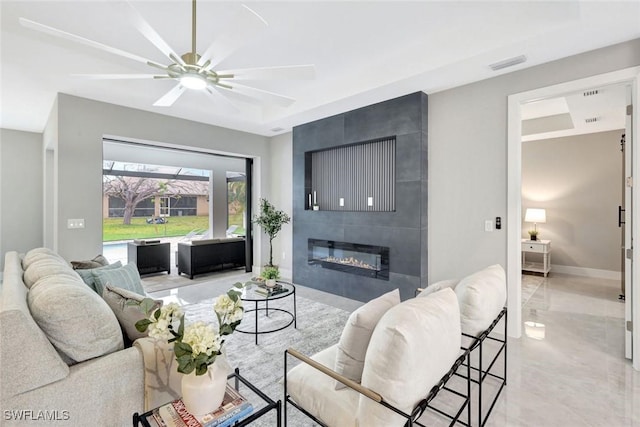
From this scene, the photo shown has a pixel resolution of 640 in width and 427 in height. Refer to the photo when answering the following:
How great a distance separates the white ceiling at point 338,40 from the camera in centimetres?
247

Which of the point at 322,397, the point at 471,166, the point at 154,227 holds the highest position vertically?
the point at 471,166

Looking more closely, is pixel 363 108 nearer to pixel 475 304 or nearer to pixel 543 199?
pixel 475 304

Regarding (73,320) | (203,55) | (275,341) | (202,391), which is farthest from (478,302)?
(203,55)

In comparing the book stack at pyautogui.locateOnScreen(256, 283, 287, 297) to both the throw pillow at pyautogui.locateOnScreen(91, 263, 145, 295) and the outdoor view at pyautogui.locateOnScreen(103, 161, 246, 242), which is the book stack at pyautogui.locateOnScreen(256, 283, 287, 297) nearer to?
the throw pillow at pyautogui.locateOnScreen(91, 263, 145, 295)

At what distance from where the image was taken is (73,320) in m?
1.36

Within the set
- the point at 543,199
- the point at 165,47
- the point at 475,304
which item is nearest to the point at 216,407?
the point at 475,304

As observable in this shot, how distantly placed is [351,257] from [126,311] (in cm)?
332

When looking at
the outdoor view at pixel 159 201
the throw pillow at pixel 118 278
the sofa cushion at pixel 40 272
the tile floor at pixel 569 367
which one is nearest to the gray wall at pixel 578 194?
the tile floor at pixel 569 367

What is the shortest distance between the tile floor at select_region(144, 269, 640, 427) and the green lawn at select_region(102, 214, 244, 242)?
3315 mm

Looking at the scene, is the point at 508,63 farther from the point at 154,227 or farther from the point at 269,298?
the point at 154,227

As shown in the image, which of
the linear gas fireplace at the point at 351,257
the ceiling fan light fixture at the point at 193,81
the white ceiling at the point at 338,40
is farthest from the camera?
the linear gas fireplace at the point at 351,257

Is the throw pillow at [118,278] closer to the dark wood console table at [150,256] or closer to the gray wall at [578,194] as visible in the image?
the dark wood console table at [150,256]

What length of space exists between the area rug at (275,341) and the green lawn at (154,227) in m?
3.85

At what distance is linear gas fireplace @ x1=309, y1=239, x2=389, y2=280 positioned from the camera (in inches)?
165
